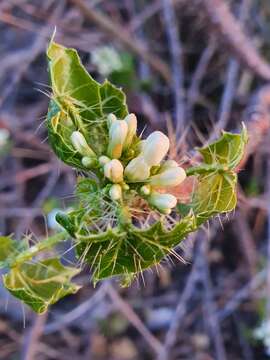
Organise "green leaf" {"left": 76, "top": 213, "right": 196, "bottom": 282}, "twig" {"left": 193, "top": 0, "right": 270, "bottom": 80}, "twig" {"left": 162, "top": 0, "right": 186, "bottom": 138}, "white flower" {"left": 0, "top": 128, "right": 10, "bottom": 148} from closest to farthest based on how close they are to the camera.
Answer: "green leaf" {"left": 76, "top": 213, "right": 196, "bottom": 282} → "twig" {"left": 193, "top": 0, "right": 270, "bottom": 80} → "white flower" {"left": 0, "top": 128, "right": 10, "bottom": 148} → "twig" {"left": 162, "top": 0, "right": 186, "bottom": 138}

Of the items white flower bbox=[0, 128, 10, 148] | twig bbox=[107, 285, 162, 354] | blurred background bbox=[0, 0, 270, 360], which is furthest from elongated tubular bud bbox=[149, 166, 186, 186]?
white flower bbox=[0, 128, 10, 148]

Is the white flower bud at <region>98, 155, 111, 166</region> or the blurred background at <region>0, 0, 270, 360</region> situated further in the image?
the blurred background at <region>0, 0, 270, 360</region>

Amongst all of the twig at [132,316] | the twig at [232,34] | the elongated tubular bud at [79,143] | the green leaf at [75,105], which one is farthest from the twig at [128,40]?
the elongated tubular bud at [79,143]

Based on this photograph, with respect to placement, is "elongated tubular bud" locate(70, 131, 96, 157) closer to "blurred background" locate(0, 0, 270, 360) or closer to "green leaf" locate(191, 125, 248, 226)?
"green leaf" locate(191, 125, 248, 226)

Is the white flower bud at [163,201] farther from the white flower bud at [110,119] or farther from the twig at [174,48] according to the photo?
the twig at [174,48]

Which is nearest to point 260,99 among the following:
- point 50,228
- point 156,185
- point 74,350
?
point 50,228

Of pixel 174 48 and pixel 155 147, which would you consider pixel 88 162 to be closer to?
pixel 155 147
